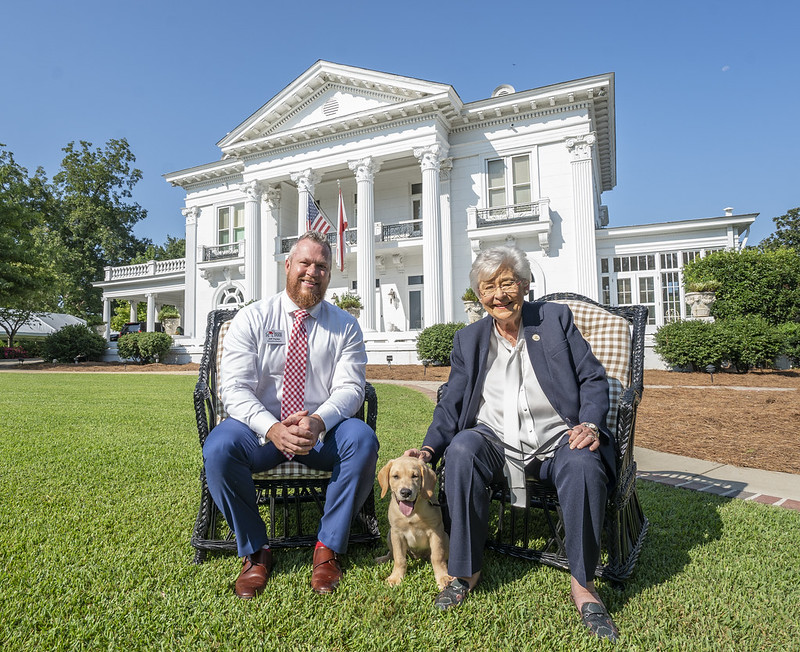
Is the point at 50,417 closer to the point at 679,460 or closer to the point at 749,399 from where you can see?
the point at 679,460

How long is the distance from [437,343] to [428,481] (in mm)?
13429

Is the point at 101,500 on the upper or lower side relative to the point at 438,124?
lower

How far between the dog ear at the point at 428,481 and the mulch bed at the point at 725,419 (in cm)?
360

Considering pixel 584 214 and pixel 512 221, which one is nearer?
pixel 584 214

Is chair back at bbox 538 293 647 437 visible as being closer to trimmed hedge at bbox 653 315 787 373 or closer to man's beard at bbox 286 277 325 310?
man's beard at bbox 286 277 325 310

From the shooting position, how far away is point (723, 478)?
160 inches

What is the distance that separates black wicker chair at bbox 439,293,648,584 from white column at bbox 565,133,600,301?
605 inches

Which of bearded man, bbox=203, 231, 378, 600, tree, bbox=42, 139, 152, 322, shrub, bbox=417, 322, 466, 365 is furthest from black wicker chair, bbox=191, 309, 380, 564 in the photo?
tree, bbox=42, 139, 152, 322

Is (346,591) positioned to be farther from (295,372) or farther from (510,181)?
(510,181)

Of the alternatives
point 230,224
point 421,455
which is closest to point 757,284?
point 421,455

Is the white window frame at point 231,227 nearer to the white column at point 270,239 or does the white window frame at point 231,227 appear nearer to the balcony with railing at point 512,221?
the white column at point 270,239

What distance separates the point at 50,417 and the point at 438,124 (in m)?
16.1

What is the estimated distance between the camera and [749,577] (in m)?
2.37

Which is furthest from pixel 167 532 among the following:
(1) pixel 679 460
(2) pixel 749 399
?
(2) pixel 749 399
